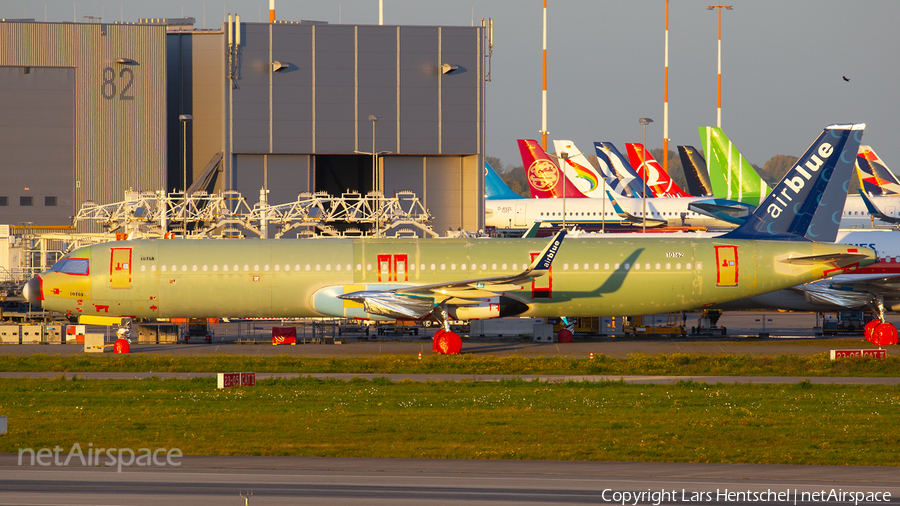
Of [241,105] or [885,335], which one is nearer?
[885,335]

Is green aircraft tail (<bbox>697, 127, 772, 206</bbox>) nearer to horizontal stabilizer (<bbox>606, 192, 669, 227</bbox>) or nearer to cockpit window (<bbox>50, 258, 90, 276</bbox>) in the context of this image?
horizontal stabilizer (<bbox>606, 192, 669, 227</bbox>)

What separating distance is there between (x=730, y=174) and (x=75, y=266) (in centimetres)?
6170

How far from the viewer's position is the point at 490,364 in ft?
101

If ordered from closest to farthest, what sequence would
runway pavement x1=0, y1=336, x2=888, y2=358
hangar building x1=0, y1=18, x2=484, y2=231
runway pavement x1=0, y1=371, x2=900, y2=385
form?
runway pavement x1=0, y1=371, x2=900, y2=385
runway pavement x1=0, y1=336, x2=888, y2=358
hangar building x1=0, y1=18, x2=484, y2=231

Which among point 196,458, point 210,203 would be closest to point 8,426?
point 196,458

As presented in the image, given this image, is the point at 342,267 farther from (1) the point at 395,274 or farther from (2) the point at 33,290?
(2) the point at 33,290

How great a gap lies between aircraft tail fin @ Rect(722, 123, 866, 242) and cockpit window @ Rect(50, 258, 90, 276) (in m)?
27.4

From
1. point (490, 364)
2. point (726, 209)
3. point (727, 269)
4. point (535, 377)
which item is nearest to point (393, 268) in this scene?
point (490, 364)

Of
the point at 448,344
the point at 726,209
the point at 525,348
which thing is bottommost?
the point at 525,348

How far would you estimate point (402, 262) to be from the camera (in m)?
36.0

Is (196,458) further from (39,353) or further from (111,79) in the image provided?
(111,79)

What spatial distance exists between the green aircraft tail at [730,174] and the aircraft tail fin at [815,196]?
41.6 metres

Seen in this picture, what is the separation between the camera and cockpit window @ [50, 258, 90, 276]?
3588 cm

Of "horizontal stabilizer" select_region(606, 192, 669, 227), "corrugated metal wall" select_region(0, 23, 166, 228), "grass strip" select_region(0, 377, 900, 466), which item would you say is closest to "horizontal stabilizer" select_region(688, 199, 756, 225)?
"horizontal stabilizer" select_region(606, 192, 669, 227)
